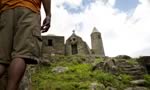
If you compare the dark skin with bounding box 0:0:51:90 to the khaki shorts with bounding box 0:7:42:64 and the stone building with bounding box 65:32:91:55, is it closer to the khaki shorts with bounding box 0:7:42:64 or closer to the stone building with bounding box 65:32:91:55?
the khaki shorts with bounding box 0:7:42:64

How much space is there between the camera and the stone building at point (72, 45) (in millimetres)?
34375

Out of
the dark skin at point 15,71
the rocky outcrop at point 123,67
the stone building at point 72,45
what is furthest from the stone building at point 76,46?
the dark skin at point 15,71

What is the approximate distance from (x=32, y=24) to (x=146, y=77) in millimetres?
10994

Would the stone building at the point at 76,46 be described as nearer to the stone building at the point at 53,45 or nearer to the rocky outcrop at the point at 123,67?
the stone building at the point at 53,45

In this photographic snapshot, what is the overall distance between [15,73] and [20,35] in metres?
0.42

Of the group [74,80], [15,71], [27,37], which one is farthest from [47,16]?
[74,80]

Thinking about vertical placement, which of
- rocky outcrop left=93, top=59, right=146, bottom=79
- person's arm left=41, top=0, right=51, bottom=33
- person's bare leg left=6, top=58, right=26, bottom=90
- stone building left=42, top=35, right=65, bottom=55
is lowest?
person's bare leg left=6, top=58, right=26, bottom=90

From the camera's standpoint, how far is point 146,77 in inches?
524

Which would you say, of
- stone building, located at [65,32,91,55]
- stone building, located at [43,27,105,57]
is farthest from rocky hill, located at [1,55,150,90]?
stone building, located at [65,32,91,55]

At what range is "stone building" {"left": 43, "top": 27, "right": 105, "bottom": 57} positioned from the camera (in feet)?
113

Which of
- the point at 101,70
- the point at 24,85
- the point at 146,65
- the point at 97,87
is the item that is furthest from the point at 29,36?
the point at 146,65

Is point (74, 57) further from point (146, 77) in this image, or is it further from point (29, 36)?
point (29, 36)

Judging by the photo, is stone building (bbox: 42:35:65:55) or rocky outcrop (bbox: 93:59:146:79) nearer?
rocky outcrop (bbox: 93:59:146:79)

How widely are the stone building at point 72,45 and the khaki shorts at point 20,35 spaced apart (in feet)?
98.2
